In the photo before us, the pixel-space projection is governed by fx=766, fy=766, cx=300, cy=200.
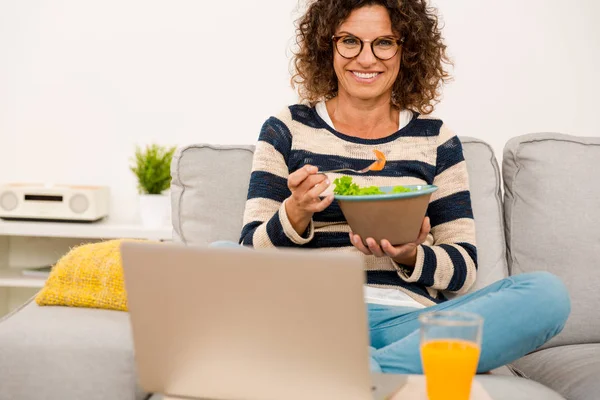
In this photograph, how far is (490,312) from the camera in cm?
135

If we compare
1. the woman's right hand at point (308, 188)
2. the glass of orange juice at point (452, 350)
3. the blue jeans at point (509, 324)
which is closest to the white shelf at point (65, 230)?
the woman's right hand at point (308, 188)

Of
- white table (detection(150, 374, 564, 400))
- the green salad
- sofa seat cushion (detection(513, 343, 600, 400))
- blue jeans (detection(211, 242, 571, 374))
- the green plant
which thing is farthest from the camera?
the green plant

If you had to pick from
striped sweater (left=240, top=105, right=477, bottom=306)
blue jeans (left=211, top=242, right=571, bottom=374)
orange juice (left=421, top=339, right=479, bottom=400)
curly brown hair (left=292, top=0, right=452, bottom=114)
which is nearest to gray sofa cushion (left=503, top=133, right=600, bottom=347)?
striped sweater (left=240, top=105, right=477, bottom=306)

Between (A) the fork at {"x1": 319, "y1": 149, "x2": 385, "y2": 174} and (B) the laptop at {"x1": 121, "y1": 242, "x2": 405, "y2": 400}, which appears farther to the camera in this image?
(A) the fork at {"x1": 319, "y1": 149, "x2": 385, "y2": 174}

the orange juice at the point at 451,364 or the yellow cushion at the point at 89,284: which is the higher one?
the orange juice at the point at 451,364

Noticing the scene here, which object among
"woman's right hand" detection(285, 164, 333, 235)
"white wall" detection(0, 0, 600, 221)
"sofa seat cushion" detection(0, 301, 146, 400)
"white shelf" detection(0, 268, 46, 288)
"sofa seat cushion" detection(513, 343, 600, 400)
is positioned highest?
"white wall" detection(0, 0, 600, 221)

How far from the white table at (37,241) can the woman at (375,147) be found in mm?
1048

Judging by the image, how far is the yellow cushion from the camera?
5.97ft

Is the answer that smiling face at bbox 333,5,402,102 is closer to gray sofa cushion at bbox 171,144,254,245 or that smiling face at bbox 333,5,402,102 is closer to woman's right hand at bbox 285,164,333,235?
gray sofa cushion at bbox 171,144,254,245

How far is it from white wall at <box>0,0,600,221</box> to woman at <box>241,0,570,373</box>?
0.90 meters

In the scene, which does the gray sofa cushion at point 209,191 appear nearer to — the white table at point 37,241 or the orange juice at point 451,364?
the white table at point 37,241

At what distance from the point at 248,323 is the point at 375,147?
1072mm

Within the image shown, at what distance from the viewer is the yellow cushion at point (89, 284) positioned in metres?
1.82

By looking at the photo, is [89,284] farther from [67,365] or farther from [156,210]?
[156,210]
